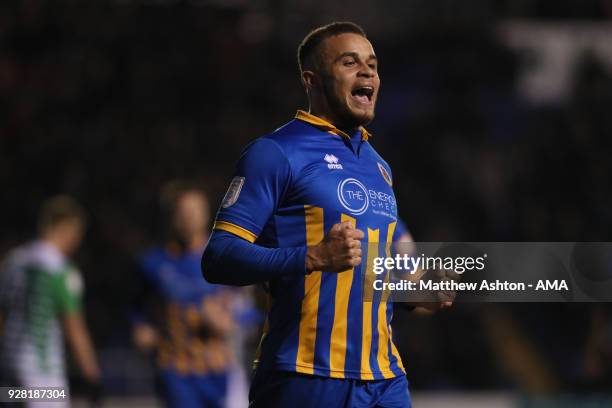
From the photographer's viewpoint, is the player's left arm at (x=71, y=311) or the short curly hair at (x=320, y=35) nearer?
the short curly hair at (x=320, y=35)

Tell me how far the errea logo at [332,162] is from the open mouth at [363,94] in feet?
0.71

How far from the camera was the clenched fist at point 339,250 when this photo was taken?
3303mm

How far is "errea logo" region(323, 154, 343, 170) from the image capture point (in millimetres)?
3691

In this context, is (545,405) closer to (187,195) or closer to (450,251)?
(187,195)

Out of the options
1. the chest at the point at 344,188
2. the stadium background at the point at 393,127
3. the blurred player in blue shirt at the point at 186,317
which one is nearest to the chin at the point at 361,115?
the chest at the point at 344,188

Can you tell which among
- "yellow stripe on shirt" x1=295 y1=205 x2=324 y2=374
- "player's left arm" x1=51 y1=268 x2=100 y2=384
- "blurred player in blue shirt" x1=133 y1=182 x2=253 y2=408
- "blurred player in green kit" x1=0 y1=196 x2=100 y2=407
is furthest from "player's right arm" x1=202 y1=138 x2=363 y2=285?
"player's left arm" x1=51 y1=268 x2=100 y2=384

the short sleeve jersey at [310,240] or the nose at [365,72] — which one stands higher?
the nose at [365,72]

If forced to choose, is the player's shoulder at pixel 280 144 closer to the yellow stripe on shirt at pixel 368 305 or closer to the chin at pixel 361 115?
the chin at pixel 361 115

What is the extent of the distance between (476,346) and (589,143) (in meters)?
3.38

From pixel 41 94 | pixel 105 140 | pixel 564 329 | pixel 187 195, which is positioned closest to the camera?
pixel 187 195

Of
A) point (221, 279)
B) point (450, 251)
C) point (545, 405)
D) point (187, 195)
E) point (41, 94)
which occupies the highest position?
point (41, 94)

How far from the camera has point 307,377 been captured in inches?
140

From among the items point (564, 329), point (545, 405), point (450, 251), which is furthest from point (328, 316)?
point (564, 329)

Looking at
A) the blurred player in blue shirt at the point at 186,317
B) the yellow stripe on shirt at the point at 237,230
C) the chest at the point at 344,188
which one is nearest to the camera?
the yellow stripe on shirt at the point at 237,230
